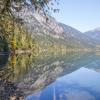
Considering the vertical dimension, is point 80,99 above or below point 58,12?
below

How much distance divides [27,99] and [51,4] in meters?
8.05

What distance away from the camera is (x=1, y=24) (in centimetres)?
3353

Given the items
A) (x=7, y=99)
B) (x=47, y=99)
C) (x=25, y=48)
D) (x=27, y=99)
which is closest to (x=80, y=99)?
(x=47, y=99)

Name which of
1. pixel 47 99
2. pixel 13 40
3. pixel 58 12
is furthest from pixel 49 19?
pixel 13 40

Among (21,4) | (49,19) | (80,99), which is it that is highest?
(21,4)

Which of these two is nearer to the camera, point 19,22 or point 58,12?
point 58,12

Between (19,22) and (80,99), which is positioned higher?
(19,22)

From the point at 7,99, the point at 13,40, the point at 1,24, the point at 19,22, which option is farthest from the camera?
the point at 13,40

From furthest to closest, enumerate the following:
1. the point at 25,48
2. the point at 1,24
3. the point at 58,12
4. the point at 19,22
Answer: the point at 25,48
the point at 1,24
the point at 19,22
the point at 58,12

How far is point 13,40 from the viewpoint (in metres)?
127

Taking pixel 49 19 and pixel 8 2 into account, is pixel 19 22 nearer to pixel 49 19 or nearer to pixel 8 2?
pixel 8 2

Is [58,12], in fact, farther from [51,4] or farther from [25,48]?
[25,48]

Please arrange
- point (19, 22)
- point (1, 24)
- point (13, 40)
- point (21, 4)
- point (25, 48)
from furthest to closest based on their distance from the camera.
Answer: point (25, 48) < point (13, 40) < point (1, 24) < point (19, 22) < point (21, 4)

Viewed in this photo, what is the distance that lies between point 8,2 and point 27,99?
840 cm
